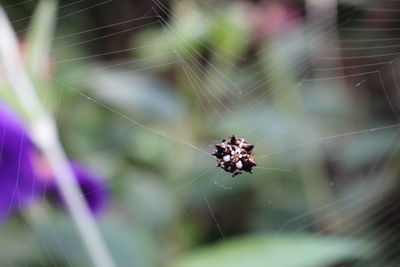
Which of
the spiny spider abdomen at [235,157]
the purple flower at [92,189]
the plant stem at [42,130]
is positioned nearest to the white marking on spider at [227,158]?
the spiny spider abdomen at [235,157]

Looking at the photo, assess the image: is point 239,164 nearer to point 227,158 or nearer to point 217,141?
point 227,158

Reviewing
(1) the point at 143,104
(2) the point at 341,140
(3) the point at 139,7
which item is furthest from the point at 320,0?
(3) the point at 139,7

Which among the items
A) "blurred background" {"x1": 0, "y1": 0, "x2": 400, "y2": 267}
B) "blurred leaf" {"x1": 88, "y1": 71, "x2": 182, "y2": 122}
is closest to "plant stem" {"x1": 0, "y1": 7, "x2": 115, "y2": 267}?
"blurred background" {"x1": 0, "y1": 0, "x2": 400, "y2": 267}

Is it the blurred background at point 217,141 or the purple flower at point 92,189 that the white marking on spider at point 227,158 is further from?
the purple flower at point 92,189

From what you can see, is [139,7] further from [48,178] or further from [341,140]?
[48,178]

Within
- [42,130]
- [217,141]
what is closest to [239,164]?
[42,130]

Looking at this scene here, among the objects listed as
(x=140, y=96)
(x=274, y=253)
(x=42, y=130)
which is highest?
(x=140, y=96)

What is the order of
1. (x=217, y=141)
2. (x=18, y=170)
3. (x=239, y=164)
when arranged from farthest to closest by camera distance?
(x=217, y=141), (x=18, y=170), (x=239, y=164)

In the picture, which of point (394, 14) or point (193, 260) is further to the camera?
point (394, 14)
